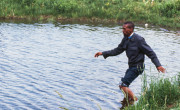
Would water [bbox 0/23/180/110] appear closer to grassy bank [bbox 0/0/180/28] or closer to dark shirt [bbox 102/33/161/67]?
dark shirt [bbox 102/33/161/67]

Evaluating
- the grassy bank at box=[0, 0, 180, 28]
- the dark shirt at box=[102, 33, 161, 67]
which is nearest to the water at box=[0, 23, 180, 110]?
the dark shirt at box=[102, 33, 161, 67]

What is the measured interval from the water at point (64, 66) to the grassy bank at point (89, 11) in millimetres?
→ 4816

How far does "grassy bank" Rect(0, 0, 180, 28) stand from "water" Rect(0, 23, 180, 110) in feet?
15.8

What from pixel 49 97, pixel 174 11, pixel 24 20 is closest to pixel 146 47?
pixel 49 97

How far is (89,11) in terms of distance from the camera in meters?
27.9

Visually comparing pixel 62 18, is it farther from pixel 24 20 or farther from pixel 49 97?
pixel 49 97

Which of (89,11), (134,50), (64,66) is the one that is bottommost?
(64,66)

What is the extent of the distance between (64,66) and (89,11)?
16.1 metres

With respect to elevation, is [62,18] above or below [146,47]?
below

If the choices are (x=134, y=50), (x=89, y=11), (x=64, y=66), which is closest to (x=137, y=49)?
(x=134, y=50)

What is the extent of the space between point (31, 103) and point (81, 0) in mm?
24263

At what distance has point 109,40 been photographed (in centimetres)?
1875

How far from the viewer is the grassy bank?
88.2 ft

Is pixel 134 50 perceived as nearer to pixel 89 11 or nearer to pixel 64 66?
pixel 64 66
